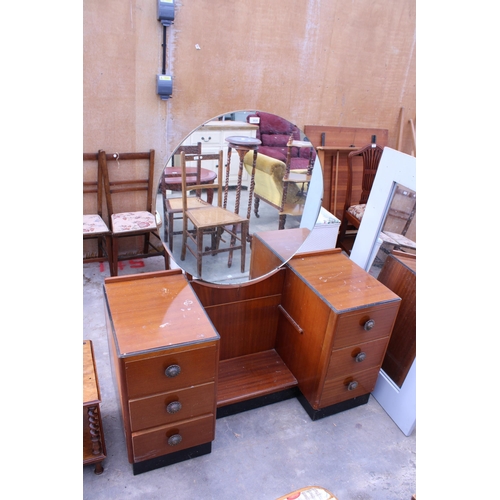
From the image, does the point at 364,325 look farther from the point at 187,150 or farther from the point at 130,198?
the point at 130,198

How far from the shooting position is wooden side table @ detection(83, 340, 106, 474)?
1.27 meters

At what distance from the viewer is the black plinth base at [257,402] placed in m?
1.67

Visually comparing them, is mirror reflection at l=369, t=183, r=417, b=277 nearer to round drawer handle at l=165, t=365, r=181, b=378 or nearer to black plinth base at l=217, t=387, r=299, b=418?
black plinth base at l=217, t=387, r=299, b=418

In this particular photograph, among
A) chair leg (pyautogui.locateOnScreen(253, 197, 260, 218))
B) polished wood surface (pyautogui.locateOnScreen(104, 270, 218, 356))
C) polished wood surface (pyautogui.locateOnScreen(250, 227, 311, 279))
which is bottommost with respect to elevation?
polished wood surface (pyautogui.locateOnScreen(104, 270, 218, 356))

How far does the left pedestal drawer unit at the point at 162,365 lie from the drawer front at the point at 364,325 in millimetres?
494

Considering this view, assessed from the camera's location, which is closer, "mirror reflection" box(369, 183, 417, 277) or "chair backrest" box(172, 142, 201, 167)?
"chair backrest" box(172, 142, 201, 167)

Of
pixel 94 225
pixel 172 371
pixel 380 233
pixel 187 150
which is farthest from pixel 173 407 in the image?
pixel 94 225

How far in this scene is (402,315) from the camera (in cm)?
172

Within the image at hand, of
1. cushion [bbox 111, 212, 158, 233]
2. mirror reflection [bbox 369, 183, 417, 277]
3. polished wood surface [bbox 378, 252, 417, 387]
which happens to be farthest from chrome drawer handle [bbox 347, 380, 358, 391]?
cushion [bbox 111, 212, 158, 233]

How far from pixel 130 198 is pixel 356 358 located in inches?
78.9

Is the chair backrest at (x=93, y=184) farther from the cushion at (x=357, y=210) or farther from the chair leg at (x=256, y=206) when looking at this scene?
the cushion at (x=357, y=210)

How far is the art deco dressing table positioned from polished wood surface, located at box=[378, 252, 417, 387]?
123 mm

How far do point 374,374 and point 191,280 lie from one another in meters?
0.90
